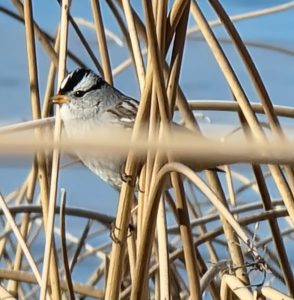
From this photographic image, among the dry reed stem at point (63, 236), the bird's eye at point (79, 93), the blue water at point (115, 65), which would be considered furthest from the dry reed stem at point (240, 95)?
the blue water at point (115, 65)

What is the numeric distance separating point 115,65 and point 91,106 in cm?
125

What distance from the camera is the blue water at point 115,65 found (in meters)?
2.62

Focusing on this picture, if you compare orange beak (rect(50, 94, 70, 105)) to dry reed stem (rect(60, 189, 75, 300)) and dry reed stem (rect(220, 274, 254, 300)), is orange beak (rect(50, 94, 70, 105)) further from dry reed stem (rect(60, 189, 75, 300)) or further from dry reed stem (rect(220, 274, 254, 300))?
dry reed stem (rect(220, 274, 254, 300))

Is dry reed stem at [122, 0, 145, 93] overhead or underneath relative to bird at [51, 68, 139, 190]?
underneath

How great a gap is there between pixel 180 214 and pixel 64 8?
0.29 meters

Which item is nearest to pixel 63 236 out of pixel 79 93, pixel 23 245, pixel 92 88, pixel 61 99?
pixel 23 245

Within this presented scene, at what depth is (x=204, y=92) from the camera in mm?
3463

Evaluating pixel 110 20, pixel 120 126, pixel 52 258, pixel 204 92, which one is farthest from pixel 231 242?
pixel 110 20

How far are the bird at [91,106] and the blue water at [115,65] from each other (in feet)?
1.76

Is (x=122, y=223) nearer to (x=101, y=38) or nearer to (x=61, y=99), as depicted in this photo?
(x=101, y=38)

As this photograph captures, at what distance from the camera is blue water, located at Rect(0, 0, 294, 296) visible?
103 inches

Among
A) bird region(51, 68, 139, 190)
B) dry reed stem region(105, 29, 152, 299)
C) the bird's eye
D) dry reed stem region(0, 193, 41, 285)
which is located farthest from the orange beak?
dry reed stem region(105, 29, 152, 299)

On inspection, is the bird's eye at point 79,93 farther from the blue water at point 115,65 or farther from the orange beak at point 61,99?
the blue water at point 115,65

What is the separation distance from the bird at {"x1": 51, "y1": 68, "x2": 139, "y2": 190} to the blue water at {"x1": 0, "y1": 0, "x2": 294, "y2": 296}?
536 mm
